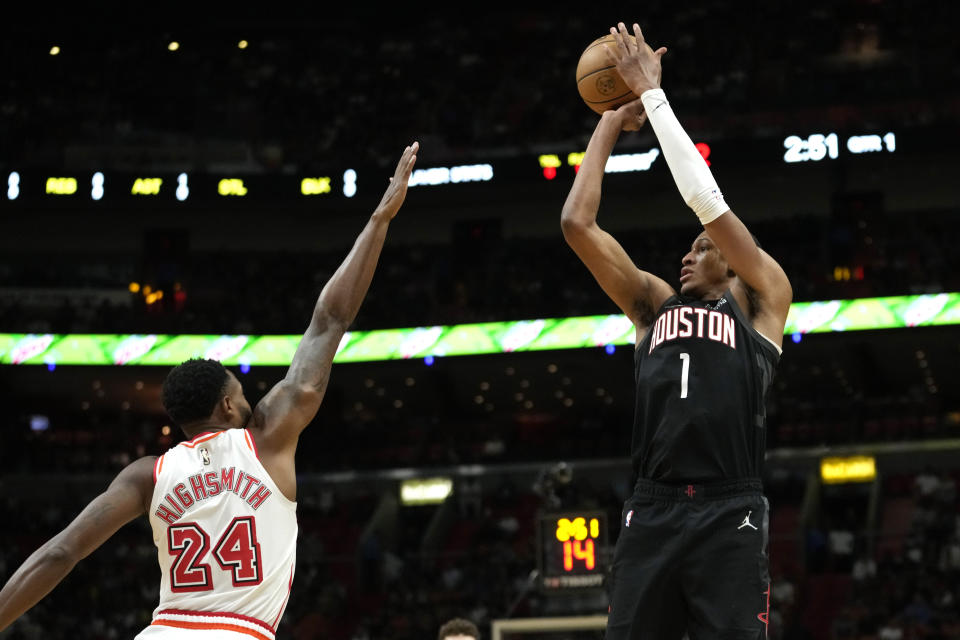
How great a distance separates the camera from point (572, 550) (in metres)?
12.1

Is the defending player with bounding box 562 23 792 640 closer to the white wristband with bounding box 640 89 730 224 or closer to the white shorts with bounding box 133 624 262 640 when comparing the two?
the white wristband with bounding box 640 89 730 224

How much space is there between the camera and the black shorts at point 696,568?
3.58m

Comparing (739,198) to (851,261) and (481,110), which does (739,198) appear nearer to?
(851,261)

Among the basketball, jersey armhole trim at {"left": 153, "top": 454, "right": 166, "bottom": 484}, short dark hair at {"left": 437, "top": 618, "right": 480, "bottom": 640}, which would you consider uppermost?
the basketball

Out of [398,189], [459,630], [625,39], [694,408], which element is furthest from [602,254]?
[459,630]

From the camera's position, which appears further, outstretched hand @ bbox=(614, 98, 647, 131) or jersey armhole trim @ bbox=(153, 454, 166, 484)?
outstretched hand @ bbox=(614, 98, 647, 131)

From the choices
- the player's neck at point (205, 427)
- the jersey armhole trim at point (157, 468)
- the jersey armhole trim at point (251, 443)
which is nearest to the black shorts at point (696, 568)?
the jersey armhole trim at point (251, 443)

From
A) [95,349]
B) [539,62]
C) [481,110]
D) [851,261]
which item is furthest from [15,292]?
[851,261]

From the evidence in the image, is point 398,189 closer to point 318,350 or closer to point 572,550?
point 318,350

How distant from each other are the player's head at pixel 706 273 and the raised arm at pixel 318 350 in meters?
0.99

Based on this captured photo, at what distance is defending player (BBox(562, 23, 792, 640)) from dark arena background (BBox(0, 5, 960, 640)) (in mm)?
15595

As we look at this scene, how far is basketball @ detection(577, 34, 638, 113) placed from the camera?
4.73 metres

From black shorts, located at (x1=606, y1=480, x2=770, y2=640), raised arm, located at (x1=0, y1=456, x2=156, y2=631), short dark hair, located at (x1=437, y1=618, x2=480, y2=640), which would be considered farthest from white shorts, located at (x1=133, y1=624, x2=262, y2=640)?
short dark hair, located at (x1=437, y1=618, x2=480, y2=640)

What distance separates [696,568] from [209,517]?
4.64 feet
